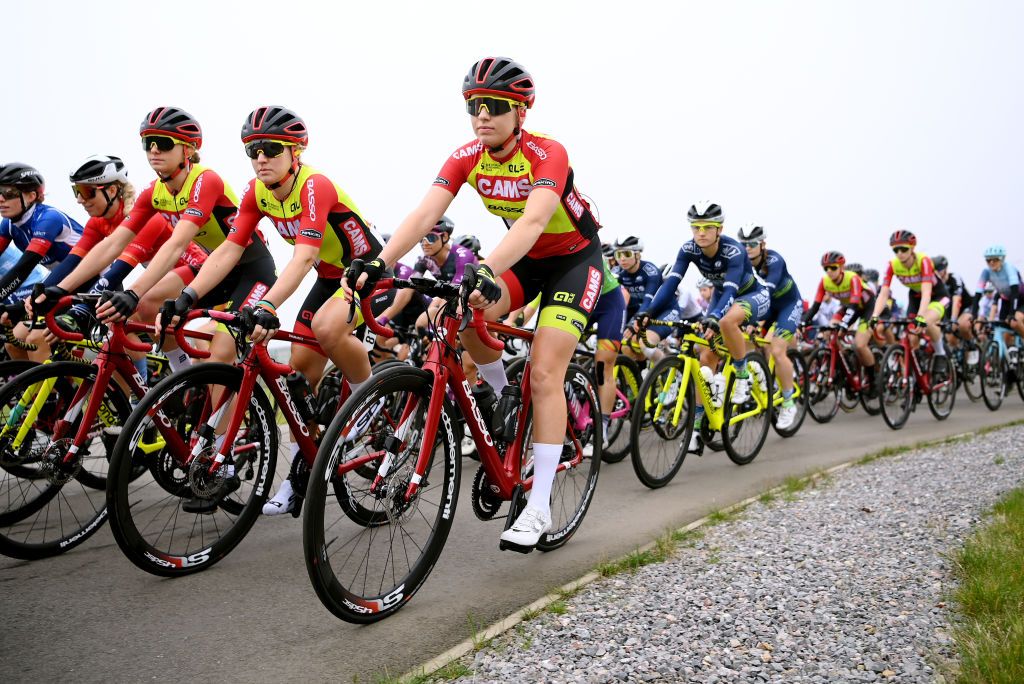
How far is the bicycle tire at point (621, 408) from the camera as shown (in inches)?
297

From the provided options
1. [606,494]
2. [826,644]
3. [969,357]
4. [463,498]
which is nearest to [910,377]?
[969,357]

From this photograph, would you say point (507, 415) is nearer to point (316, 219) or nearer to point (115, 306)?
point (316, 219)

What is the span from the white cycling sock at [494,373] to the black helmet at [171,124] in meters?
2.92

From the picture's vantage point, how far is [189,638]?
341 centimetres

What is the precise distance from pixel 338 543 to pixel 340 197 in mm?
2326

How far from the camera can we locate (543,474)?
165 inches

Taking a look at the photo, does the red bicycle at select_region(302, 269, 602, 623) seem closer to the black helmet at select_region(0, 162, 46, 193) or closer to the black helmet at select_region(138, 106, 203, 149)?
the black helmet at select_region(138, 106, 203, 149)

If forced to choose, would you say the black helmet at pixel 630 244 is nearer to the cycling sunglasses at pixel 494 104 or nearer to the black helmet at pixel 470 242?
the black helmet at pixel 470 242

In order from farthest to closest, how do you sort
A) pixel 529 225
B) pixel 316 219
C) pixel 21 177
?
pixel 21 177 → pixel 316 219 → pixel 529 225

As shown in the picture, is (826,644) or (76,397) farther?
(76,397)

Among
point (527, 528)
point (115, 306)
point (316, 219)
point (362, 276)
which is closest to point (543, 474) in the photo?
point (527, 528)

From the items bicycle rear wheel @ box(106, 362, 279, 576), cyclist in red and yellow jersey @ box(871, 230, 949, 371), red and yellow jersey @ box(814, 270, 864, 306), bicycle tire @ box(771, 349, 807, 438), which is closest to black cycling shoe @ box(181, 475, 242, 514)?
bicycle rear wheel @ box(106, 362, 279, 576)

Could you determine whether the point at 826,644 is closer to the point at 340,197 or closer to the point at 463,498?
the point at 463,498

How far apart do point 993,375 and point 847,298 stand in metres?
4.00
